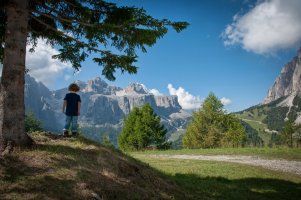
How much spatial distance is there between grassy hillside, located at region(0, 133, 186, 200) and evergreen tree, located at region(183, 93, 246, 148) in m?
46.1

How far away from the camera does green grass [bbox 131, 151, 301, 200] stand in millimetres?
11914

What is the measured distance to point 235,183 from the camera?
14094mm

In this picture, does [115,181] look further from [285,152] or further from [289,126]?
[289,126]

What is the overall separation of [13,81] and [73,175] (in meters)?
3.35

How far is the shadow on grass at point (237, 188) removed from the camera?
11695 mm

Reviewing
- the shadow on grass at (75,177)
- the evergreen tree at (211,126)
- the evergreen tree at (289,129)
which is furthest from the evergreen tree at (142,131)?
the evergreen tree at (289,129)

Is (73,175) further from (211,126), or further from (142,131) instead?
(211,126)

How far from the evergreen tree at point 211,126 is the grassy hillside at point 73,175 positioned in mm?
46053

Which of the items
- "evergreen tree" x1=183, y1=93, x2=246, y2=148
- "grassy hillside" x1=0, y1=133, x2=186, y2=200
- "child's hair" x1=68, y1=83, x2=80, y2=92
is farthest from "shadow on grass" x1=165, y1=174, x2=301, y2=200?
"evergreen tree" x1=183, y1=93, x2=246, y2=148

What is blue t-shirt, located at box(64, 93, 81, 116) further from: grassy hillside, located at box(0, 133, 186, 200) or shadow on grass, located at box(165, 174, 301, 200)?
shadow on grass, located at box(165, 174, 301, 200)

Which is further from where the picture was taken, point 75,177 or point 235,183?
point 235,183

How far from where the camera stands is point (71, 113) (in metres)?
12.3

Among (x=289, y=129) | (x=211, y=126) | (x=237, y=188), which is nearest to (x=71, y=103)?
(x=237, y=188)

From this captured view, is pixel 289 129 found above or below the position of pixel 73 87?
below
